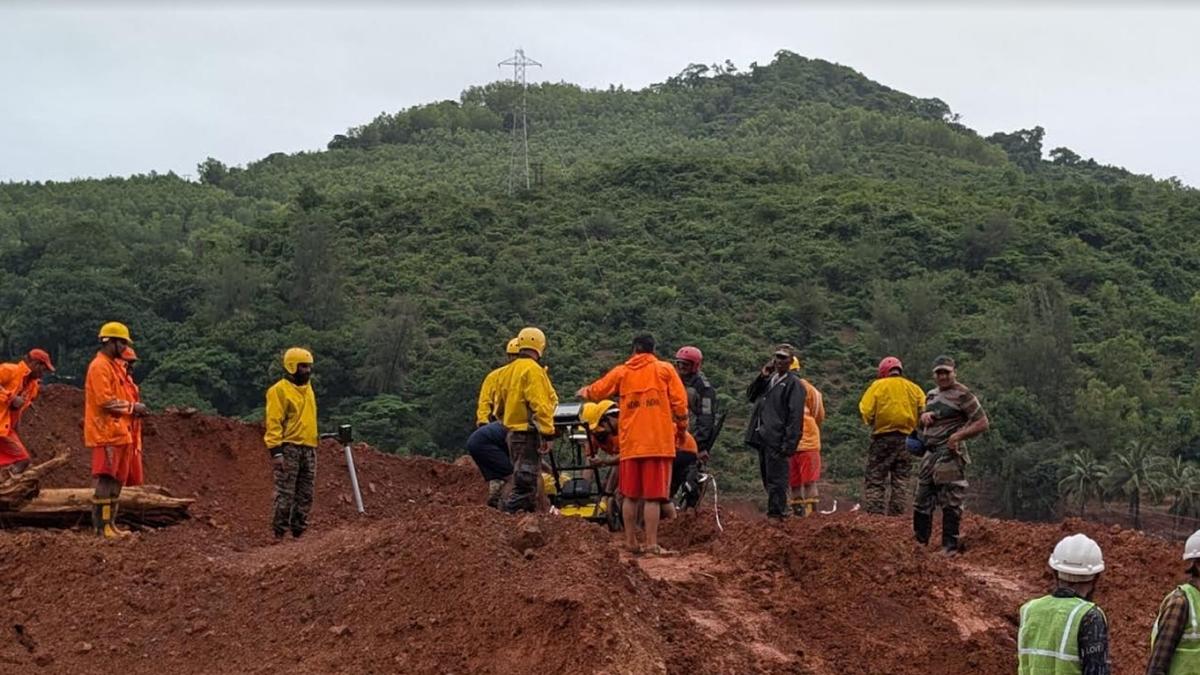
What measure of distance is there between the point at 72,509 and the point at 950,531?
22.9 feet

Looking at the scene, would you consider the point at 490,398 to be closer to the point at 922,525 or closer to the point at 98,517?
the point at 98,517

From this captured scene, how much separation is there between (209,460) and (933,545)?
8758 mm

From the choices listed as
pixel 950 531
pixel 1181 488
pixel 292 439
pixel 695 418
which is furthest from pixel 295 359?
pixel 1181 488

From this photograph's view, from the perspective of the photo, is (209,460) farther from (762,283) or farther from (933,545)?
(762,283)

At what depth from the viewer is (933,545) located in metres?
11.9

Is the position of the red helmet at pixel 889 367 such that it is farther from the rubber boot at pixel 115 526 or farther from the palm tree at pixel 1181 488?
the palm tree at pixel 1181 488

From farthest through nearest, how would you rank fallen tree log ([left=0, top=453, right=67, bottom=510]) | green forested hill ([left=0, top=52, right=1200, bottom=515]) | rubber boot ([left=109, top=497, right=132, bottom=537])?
green forested hill ([left=0, top=52, right=1200, bottom=515]) < fallen tree log ([left=0, top=453, right=67, bottom=510]) < rubber boot ([left=109, top=497, right=132, bottom=537])

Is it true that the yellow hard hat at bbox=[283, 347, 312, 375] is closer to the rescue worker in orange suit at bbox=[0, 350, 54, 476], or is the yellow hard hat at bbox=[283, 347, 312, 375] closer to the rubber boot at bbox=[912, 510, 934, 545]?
the rescue worker in orange suit at bbox=[0, 350, 54, 476]

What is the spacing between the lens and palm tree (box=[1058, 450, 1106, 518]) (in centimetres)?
4728

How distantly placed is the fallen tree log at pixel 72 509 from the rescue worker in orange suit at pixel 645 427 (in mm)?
4180

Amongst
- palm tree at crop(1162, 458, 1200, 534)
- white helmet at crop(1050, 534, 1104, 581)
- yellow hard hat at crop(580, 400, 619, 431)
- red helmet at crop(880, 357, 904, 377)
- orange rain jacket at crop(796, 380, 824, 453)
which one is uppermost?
red helmet at crop(880, 357, 904, 377)

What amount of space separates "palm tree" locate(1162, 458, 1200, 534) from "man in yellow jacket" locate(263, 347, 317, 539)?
38.4 metres

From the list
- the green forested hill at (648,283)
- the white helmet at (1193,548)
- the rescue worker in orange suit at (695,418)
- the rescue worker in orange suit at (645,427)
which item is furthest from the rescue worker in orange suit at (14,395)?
the green forested hill at (648,283)

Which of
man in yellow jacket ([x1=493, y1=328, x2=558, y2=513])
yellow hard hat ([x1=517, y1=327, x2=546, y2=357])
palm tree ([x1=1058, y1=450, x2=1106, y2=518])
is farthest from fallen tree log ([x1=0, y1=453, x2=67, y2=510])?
palm tree ([x1=1058, y1=450, x2=1106, y2=518])
